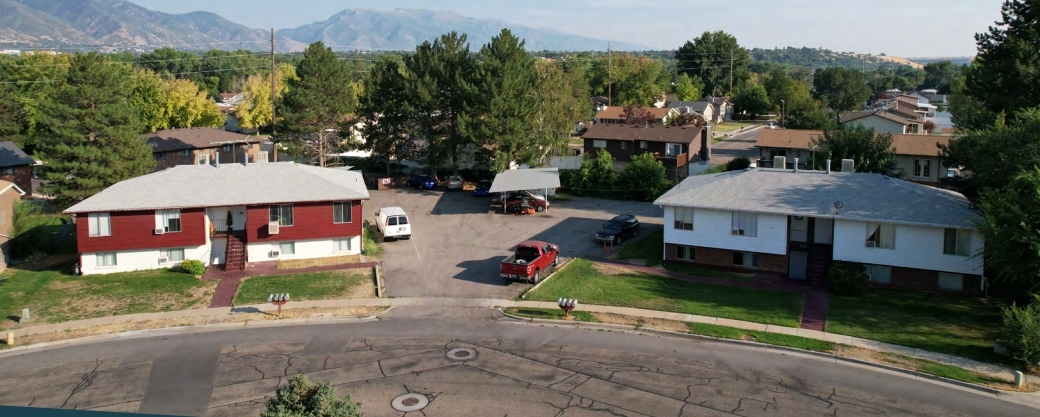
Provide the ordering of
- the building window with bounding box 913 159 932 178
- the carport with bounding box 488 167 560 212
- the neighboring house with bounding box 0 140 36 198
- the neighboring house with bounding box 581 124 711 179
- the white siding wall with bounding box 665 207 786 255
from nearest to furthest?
the white siding wall with bounding box 665 207 786 255, the carport with bounding box 488 167 560 212, the building window with bounding box 913 159 932 178, the neighboring house with bounding box 0 140 36 198, the neighboring house with bounding box 581 124 711 179

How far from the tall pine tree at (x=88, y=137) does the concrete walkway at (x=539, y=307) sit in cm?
2323

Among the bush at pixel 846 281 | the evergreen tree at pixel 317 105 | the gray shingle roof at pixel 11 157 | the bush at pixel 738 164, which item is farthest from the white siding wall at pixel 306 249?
the gray shingle roof at pixel 11 157

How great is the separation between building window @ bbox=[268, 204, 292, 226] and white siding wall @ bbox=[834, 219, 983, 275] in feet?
94.3

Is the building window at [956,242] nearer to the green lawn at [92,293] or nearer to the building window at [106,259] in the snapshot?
the green lawn at [92,293]

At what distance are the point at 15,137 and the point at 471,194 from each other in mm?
55395

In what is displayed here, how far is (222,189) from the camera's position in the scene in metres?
43.5

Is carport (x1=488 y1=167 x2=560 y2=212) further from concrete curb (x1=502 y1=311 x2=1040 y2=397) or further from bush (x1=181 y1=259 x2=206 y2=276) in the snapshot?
concrete curb (x1=502 y1=311 x2=1040 y2=397)

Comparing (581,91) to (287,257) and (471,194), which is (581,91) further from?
(287,257)

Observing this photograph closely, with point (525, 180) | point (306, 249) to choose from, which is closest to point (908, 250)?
point (525, 180)

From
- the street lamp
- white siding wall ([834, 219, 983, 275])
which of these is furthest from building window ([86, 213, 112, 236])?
white siding wall ([834, 219, 983, 275])

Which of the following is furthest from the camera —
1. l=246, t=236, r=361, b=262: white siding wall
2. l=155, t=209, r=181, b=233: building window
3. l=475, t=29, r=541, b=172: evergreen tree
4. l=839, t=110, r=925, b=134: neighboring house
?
l=839, t=110, r=925, b=134: neighboring house

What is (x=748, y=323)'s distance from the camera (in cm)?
3219

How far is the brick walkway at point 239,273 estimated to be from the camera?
3753 cm

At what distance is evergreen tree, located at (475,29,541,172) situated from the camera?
195ft
